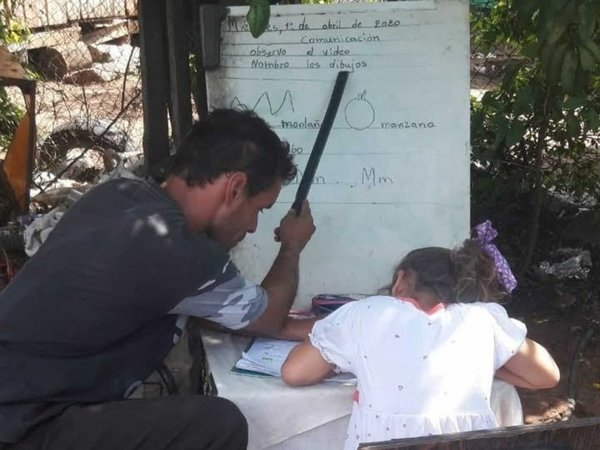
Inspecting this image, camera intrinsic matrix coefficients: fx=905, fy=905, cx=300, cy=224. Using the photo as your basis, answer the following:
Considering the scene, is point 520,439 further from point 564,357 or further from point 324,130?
point 564,357

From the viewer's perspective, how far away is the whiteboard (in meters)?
2.82

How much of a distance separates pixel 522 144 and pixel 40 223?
2.47m

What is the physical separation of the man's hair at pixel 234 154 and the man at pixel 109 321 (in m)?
0.11

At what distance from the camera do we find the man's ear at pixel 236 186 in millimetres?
2223

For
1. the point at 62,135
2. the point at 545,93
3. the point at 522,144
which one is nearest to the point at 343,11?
the point at 545,93

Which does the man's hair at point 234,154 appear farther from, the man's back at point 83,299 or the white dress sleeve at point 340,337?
the white dress sleeve at point 340,337

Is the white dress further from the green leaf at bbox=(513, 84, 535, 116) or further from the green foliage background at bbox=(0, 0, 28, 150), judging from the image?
the green foliage background at bbox=(0, 0, 28, 150)

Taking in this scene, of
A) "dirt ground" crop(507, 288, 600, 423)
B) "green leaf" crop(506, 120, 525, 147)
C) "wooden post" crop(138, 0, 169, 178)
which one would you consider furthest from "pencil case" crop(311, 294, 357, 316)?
"dirt ground" crop(507, 288, 600, 423)

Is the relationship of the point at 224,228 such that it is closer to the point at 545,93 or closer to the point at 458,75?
the point at 458,75

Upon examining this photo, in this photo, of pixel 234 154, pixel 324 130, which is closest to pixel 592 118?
pixel 324 130

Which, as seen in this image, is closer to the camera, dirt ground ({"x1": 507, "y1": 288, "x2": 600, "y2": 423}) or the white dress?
the white dress

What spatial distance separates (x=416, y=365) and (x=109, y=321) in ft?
2.29

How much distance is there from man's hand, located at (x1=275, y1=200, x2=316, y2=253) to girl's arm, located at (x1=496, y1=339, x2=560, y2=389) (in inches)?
27.5

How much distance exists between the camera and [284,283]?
7.76 ft
